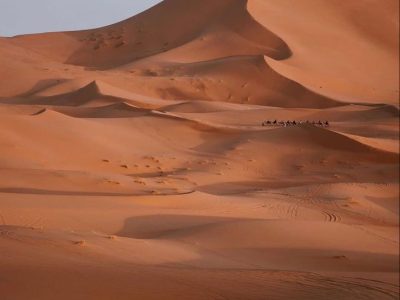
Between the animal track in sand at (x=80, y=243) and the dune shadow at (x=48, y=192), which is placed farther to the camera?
the dune shadow at (x=48, y=192)

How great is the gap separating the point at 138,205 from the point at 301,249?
9.89 feet

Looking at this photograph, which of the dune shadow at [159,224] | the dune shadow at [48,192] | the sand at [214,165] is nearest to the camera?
the sand at [214,165]

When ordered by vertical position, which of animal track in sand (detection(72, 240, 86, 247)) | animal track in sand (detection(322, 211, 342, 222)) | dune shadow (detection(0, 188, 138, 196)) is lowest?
animal track in sand (detection(72, 240, 86, 247))

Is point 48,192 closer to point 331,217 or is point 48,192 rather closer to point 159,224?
point 159,224

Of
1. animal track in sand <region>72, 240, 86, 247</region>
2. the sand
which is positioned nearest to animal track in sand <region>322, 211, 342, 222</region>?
the sand

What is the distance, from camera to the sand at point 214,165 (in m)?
4.74

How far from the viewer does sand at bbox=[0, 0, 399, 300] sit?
474 centimetres

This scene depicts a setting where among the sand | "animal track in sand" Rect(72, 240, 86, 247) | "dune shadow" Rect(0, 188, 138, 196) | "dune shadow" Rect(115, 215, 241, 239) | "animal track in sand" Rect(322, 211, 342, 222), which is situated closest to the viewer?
the sand

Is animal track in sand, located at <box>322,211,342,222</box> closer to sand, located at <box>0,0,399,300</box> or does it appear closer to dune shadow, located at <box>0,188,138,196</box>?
sand, located at <box>0,0,399,300</box>

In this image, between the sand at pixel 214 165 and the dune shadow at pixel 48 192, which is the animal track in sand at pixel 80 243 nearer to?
the sand at pixel 214 165

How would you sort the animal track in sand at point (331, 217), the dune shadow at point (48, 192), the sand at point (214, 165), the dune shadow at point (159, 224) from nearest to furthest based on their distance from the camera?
the sand at point (214, 165) < the dune shadow at point (159, 224) < the animal track in sand at point (331, 217) < the dune shadow at point (48, 192)

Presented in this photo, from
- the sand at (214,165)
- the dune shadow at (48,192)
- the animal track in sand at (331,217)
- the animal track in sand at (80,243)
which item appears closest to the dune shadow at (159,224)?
the sand at (214,165)

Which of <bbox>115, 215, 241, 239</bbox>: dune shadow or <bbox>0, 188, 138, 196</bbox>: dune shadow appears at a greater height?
<bbox>0, 188, 138, 196</bbox>: dune shadow

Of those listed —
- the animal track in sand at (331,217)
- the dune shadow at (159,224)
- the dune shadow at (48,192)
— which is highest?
the animal track in sand at (331,217)
